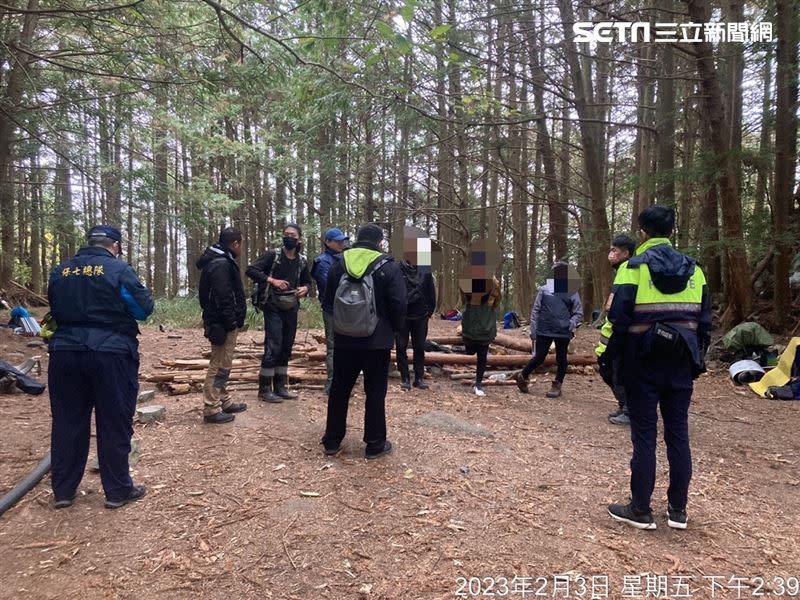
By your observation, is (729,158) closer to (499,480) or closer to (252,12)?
(499,480)

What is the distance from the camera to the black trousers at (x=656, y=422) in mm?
3285

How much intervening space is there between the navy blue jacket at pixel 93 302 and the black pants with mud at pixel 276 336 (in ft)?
7.63

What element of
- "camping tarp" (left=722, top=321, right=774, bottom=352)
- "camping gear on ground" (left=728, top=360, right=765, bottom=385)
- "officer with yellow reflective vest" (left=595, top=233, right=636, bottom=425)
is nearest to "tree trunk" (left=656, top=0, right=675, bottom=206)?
"camping tarp" (left=722, top=321, right=774, bottom=352)

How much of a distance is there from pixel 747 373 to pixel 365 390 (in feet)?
23.5

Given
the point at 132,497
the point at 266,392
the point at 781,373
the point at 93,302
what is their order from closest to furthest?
the point at 93,302, the point at 132,497, the point at 266,392, the point at 781,373

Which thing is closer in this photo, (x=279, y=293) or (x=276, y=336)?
(x=279, y=293)

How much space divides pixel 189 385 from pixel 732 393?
819 cm

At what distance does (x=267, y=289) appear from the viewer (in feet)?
19.2

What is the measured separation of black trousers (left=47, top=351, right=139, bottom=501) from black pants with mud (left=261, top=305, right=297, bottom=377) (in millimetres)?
2359

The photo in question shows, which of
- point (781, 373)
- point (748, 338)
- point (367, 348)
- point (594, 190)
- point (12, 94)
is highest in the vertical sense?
point (12, 94)

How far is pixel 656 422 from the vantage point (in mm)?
3264

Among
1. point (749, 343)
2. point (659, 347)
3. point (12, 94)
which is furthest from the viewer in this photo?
point (749, 343)

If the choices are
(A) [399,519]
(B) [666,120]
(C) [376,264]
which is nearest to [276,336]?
(C) [376,264]

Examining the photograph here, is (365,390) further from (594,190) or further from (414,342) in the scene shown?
(594,190)
